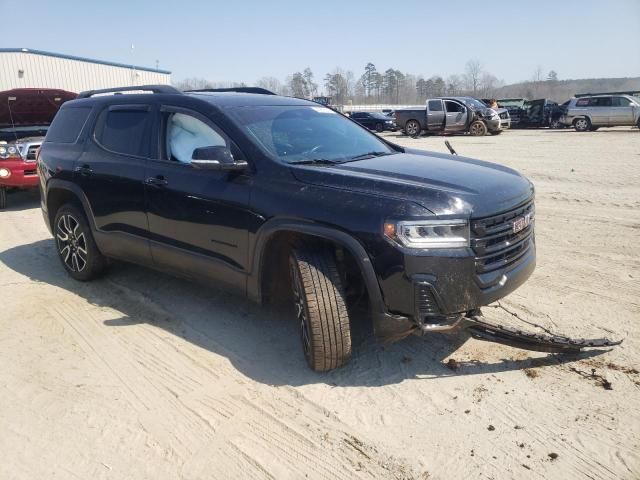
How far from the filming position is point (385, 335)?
3.03 meters

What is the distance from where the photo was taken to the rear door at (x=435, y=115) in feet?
75.2

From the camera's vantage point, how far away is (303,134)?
13.1ft

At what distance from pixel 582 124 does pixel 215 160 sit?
2424 centimetres

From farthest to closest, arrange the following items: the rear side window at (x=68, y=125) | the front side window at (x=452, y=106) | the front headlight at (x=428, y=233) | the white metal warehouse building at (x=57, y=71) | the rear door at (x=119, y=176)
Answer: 1. the white metal warehouse building at (x=57, y=71)
2. the front side window at (x=452, y=106)
3. the rear side window at (x=68, y=125)
4. the rear door at (x=119, y=176)
5. the front headlight at (x=428, y=233)

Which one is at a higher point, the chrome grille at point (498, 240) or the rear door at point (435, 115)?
the rear door at point (435, 115)

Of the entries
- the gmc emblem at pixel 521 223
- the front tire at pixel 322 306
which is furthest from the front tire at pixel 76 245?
the gmc emblem at pixel 521 223

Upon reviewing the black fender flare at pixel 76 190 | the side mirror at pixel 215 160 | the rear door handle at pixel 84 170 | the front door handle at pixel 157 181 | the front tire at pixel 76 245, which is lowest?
the front tire at pixel 76 245

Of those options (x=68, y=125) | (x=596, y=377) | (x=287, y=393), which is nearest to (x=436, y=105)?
(x=68, y=125)

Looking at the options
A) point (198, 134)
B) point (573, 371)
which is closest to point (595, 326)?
point (573, 371)

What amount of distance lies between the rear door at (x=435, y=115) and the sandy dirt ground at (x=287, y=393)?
62.0ft

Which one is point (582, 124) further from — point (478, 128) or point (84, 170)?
point (84, 170)

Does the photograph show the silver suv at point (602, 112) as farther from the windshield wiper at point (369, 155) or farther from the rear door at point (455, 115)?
the windshield wiper at point (369, 155)

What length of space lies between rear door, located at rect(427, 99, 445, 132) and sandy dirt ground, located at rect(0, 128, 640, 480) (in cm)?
1890

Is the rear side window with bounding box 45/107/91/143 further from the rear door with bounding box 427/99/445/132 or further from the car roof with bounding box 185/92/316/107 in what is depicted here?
the rear door with bounding box 427/99/445/132
